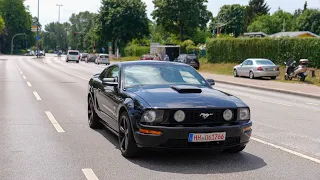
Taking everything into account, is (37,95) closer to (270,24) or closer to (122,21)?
(122,21)

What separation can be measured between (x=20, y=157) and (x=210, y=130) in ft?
8.60

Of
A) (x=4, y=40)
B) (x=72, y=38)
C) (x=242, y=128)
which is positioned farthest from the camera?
(x=72, y=38)

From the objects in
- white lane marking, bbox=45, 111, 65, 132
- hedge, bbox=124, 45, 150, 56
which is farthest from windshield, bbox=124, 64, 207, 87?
hedge, bbox=124, 45, 150, 56

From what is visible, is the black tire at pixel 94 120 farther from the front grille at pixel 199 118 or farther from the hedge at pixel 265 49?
the hedge at pixel 265 49

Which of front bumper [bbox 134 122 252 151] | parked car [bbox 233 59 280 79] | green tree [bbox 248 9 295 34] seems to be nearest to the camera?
front bumper [bbox 134 122 252 151]

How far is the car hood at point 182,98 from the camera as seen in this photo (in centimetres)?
574

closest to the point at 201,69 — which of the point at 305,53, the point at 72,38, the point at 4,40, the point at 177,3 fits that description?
the point at 305,53

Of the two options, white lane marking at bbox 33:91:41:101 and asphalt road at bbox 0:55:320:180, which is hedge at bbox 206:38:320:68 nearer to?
white lane marking at bbox 33:91:41:101

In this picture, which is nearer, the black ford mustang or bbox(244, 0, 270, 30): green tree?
the black ford mustang

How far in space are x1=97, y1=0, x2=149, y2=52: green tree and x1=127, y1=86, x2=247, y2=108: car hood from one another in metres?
73.4

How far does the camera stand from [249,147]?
23.1 feet

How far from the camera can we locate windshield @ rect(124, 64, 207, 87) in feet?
22.8

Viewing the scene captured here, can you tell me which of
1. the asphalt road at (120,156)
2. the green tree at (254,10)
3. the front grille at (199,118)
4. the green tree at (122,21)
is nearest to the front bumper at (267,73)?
the asphalt road at (120,156)

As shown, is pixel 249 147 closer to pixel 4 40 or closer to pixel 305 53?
pixel 305 53
